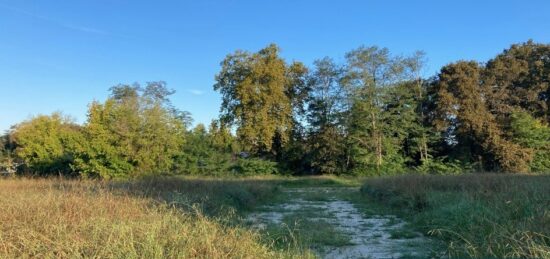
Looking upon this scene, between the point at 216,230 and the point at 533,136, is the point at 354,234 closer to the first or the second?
the point at 216,230

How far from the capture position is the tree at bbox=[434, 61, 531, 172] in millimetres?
30825

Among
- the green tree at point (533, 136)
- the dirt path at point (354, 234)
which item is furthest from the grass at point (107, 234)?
the green tree at point (533, 136)

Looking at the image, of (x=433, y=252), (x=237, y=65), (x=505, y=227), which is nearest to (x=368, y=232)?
(x=433, y=252)

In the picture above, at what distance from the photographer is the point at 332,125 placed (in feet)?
114

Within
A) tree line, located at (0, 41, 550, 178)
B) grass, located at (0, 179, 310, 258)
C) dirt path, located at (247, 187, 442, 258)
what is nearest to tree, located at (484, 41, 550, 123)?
tree line, located at (0, 41, 550, 178)

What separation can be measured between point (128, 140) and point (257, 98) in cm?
1035

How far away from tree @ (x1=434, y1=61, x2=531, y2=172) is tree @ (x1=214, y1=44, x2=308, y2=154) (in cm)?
1246

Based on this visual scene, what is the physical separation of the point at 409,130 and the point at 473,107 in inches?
211

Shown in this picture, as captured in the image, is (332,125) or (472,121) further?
(332,125)

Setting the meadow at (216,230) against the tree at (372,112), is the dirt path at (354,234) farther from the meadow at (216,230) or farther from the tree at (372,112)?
the tree at (372,112)

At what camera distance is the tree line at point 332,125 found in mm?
30938

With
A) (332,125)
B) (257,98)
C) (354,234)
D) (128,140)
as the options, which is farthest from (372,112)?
(354,234)

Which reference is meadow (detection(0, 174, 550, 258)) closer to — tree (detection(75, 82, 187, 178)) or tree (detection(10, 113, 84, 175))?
tree (detection(75, 82, 187, 178))

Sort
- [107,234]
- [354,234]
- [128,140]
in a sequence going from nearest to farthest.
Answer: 1. [107,234]
2. [354,234]
3. [128,140]
